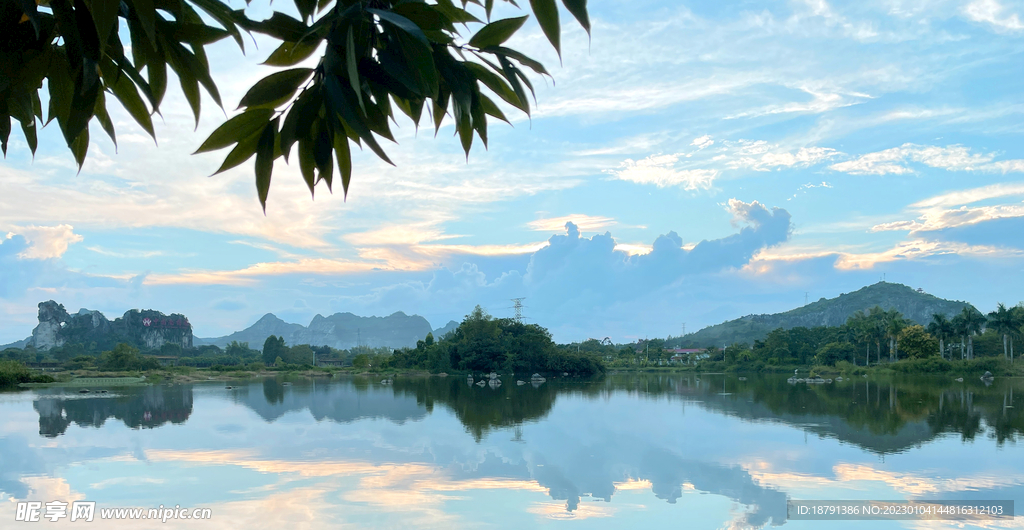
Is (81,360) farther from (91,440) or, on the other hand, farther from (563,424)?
(563,424)

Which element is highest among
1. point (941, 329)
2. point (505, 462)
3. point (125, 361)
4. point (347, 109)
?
point (941, 329)

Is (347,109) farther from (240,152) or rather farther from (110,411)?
(110,411)

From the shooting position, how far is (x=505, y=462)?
41.5 feet

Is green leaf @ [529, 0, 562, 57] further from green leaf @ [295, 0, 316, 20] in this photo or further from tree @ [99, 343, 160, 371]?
tree @ [99, 343, 160, 371]

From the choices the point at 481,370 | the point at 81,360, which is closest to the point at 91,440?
the point at 481,370

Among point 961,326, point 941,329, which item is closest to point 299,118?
point 961,326

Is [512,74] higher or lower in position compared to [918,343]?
higher

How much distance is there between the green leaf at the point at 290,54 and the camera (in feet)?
3.58

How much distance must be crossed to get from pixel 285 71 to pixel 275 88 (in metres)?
0.03

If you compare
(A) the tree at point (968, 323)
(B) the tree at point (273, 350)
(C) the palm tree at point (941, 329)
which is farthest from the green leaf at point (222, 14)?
(B) the tree at point (273, 350)

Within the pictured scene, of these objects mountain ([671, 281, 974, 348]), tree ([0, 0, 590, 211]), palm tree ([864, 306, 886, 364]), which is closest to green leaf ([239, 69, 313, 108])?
tree ([0, 0, 590, 211])

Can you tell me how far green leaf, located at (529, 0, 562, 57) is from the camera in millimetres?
1046

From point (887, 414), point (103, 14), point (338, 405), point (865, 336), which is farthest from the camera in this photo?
point (865, 336)

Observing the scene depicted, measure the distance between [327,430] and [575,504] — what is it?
32.7ft
